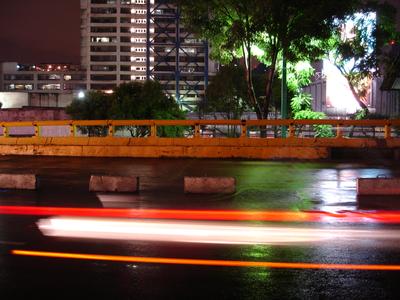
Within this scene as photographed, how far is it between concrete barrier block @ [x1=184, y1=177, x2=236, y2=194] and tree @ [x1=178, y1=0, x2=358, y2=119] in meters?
13.5

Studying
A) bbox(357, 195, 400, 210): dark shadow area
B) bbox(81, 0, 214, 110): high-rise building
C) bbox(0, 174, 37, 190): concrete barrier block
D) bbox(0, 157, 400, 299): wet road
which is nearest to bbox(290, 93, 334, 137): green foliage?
bbox(0, 157, 400, 299): wet road

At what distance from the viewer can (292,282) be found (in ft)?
22.4

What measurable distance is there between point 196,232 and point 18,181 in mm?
7346

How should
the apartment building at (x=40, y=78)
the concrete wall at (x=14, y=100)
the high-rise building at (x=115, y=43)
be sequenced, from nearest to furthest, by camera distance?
1. the concrete wall at (x=14, y=100)
2. the high-rise building at (x=115, y=43)
3. the apartment building at (x=40, y=78)

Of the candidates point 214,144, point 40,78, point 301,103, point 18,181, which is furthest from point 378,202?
point 40,78

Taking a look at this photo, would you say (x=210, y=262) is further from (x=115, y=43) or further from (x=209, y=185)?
(x=115, y=43)

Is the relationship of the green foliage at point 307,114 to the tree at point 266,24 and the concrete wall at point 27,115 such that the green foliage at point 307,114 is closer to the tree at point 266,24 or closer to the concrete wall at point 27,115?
the tree at point 266,24

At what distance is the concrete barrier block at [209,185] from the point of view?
46.8 ft

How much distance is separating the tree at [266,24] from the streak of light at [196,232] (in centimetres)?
1743

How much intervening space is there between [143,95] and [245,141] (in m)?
15.8

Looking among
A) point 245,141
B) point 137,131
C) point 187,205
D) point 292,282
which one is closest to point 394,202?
point 187,205

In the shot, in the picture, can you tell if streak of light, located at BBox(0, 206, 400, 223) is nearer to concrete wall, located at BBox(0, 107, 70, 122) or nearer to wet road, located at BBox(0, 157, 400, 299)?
wet road, located at BBox(0, 157, 400, 299)

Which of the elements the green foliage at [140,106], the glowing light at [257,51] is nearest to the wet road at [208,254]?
the glowing light at [257,51]

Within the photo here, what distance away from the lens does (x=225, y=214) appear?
11383mm
